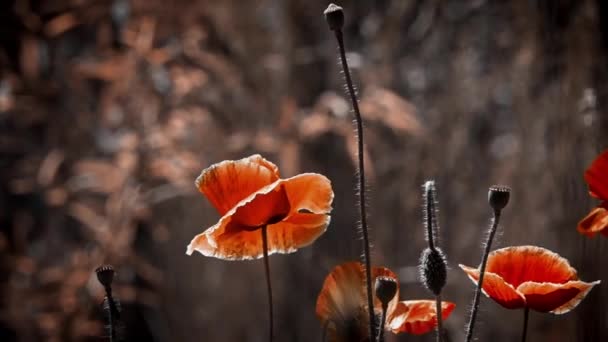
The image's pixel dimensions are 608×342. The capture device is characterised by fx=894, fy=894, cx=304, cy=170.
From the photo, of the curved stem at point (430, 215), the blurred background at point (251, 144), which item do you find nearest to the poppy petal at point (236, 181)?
the curved stem at point (430, 215)

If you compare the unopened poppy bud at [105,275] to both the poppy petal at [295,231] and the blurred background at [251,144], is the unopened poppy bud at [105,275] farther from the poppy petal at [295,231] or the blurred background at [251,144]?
the blurred background at [251,144]

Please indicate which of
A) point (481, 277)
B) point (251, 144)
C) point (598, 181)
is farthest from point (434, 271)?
point (251, 144)

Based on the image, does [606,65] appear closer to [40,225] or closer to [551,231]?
[551,231]

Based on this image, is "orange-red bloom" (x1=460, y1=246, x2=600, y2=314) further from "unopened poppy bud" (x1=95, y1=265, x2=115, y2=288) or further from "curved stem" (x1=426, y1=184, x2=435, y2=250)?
"unopened poppy bud" (x1=95, y1=265, x2=115, y2=288)

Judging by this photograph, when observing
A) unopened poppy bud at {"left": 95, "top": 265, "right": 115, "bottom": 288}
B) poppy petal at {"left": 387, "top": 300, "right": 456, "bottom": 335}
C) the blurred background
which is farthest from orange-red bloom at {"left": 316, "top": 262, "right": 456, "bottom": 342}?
the blurred background

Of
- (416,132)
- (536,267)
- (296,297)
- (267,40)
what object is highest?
(267,40)

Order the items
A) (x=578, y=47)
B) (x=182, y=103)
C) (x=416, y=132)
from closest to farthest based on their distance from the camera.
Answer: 1. (x=578, y=47)
2. (x=416, y=132)
3. (x=182, y=103)

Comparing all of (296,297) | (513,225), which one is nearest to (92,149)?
(296,297)
